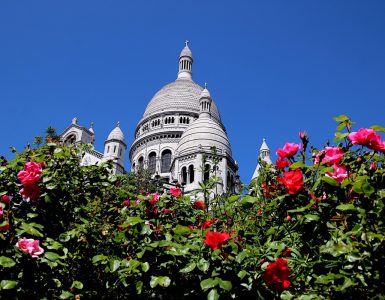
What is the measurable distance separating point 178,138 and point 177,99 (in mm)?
9599

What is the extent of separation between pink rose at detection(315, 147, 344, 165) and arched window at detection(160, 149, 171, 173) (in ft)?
177

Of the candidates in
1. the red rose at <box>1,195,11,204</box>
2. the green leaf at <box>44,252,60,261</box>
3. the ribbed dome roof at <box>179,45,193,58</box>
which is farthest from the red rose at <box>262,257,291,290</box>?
the ribbed dome roof at <box>179,45,193,58</box>

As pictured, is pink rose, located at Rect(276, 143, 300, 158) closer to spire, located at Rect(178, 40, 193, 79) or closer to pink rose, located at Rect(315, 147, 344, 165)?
pink rose, located at Rect(315, 147, 344, 165)

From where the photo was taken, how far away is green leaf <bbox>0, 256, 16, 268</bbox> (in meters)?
3.81

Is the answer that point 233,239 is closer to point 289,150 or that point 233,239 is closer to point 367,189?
point 289,150

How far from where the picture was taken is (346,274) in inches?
136

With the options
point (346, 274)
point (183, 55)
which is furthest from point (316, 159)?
point (183, 55)

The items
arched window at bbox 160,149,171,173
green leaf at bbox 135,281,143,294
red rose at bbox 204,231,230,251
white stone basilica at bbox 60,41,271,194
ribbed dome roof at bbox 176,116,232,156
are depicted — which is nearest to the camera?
red rose at bbox 204,231,230,251

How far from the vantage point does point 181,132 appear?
60.6m

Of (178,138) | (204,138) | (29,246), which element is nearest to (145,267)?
(29,246)

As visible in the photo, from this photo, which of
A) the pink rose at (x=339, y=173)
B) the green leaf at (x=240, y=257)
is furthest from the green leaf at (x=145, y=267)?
the pink rose at (x=339, y=173)

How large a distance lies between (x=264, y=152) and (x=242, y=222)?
5165 centimetres

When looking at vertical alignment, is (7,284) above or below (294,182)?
below

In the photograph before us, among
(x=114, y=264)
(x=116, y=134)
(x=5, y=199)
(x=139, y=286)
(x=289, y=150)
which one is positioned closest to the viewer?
(x=139, y=286)
